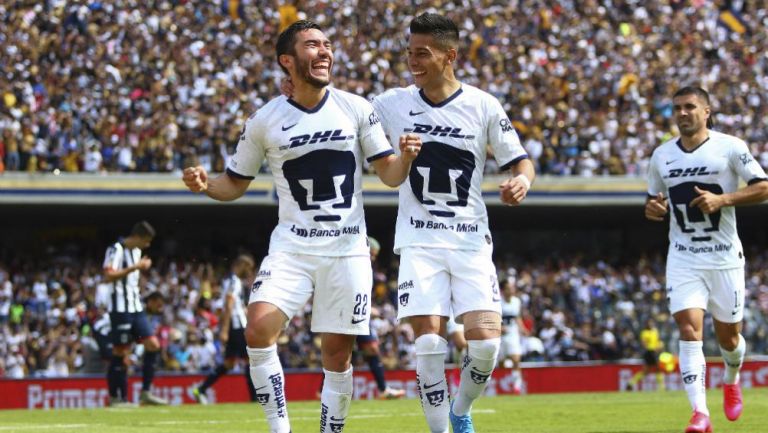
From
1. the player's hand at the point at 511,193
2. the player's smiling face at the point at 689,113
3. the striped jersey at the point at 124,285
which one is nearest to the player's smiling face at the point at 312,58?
the player's hand at the point at 511,193

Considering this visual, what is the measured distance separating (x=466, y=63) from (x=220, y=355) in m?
12.1

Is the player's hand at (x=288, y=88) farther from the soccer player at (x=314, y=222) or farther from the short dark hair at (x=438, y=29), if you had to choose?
the short dark hair at (x=438, y=29)

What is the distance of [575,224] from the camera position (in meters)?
38.2

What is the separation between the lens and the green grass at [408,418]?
1237 cm

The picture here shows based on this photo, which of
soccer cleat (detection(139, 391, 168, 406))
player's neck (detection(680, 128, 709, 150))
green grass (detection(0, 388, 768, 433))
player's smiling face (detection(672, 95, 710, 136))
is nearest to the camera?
player's smiling face (detection(672, 95, 710, 136))

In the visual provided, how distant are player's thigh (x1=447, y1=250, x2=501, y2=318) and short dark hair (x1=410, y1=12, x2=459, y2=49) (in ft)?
4.72

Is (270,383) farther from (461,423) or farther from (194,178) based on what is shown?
(461,423)

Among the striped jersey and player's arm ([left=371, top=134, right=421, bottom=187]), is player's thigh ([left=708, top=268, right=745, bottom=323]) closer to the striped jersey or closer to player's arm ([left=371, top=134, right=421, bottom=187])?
player's arm ([left=371, top=134, right=421, bottom=187])

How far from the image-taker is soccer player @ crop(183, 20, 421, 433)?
8.12 metres

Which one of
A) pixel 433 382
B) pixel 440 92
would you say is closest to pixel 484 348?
pixel 433 382

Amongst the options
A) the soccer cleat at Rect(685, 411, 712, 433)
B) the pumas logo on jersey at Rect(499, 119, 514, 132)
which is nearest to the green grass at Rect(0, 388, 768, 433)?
the soccer cleat at Rect(685, 411, 712, 433)

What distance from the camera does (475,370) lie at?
9.02m

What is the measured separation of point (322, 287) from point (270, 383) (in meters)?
0.67

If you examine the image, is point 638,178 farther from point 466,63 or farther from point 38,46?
point 38,46
